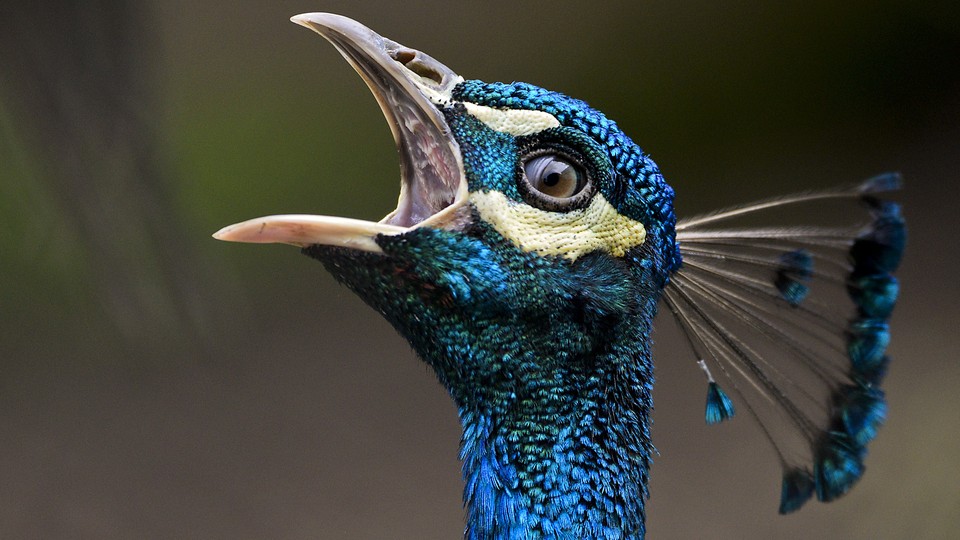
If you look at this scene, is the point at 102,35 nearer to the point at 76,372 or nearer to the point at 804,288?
→ the point at 804,288

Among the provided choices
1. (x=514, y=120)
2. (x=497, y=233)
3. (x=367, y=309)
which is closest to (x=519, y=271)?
(x=497, y=233)

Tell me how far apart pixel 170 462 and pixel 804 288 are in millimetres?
2248

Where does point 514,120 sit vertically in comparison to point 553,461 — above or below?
above

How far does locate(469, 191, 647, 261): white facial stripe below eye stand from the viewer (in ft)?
3.44

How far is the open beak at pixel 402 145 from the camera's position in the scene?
977 mm

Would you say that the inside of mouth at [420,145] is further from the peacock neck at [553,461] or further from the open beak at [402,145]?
the peacock neck at [553,461]

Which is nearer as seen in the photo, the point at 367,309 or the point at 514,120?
the point at 514,120

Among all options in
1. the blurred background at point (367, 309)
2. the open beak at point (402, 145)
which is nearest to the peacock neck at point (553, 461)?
the open beak at point (402, 145)

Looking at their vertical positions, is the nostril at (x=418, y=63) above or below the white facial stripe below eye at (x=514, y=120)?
above

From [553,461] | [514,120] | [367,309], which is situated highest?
[514,120]

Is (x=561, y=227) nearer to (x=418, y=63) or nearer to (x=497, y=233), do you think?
(x=497, y=233)

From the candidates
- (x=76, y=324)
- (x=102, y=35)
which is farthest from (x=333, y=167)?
(x=102, y=35)

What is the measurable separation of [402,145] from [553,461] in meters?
0.37

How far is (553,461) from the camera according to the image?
43.7 inches
